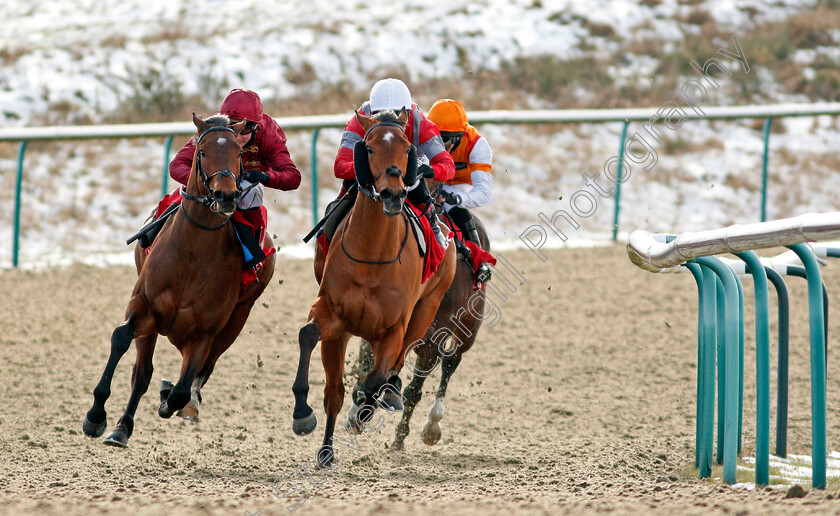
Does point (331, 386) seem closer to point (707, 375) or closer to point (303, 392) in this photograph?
point (303, 392)

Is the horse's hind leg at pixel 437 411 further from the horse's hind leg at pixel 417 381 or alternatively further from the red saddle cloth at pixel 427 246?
the red saddle cloth at pixel 427 246

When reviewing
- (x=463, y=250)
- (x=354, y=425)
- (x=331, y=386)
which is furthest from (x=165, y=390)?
(x=463, y=250)

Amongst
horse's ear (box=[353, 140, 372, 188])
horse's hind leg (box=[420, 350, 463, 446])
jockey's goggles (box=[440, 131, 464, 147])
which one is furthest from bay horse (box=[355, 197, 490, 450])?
horse's ear (box=[353, 140, 372, 188])

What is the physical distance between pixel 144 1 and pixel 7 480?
63.5ft

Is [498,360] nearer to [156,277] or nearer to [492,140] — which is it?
[156,277]

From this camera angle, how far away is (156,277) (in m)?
5.78

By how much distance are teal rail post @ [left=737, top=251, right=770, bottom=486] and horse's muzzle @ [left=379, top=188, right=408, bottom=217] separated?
1620 millimetres

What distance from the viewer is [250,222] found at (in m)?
6.32

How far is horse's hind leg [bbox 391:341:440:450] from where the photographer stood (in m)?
6.84

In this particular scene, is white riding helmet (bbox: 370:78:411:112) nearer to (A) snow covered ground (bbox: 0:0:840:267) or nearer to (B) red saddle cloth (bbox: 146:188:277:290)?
(B) red saddle cloth (bbox: 146:188:277:290)

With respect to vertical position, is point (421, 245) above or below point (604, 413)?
above

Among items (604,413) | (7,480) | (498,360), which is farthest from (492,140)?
(7,480)

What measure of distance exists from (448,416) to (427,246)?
6.20 ft

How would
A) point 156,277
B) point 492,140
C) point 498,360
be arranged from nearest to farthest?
point 156,277 < point 498,360 < point 492,140
